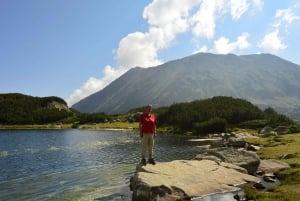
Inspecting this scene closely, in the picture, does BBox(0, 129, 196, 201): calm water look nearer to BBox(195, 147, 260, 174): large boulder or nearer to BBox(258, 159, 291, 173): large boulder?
BBox(195, 147, 260, 174): large boulder

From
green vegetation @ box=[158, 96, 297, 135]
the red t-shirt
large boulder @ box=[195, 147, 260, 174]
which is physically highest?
green vegetation @ box=[158, 96, 297, 135]

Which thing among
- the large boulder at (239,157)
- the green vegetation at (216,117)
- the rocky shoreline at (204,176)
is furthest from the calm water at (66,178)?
the green vegetation at (216,117)

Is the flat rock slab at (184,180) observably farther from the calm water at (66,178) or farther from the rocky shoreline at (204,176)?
the calm water at (66,178)

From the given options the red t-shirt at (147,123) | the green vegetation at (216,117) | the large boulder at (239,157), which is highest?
the green vegetation at (216,117)

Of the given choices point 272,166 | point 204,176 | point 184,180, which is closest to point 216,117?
point 272,166

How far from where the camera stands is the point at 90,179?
135 feet

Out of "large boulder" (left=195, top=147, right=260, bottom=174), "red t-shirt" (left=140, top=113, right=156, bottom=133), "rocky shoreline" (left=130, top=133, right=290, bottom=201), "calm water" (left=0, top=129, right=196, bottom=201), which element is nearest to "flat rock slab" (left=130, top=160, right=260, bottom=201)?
"rocky shoreline" (left=130, top=133, right=290, bottom=201)

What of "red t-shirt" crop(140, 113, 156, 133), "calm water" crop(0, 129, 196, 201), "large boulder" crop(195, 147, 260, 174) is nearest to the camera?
"red t-shirt" crop(140, 113, 156, 133)

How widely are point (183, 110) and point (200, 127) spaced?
1767 inches

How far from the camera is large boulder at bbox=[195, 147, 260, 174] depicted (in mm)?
39500

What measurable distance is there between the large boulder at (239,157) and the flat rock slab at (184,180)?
2460 mm

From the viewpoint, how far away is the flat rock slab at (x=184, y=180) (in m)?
28.0

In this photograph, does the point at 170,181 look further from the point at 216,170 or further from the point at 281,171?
the point at 281,171

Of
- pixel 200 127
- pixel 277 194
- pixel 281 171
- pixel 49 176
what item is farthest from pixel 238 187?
pixel 200 127
